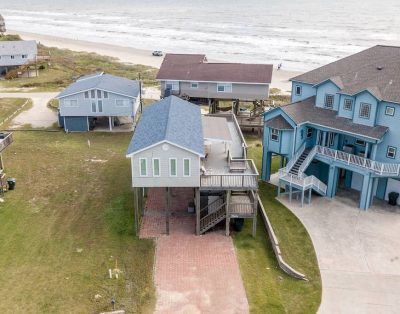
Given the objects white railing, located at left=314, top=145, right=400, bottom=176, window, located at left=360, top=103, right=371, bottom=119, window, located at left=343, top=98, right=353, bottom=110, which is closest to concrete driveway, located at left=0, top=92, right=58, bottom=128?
white railing, located at left=314, top=145, right=400, bottom=176

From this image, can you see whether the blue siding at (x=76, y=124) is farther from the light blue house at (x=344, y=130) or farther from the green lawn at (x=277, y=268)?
the green lawn at (x=277, y=268)

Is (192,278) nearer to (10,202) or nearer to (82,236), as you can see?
(82,236)

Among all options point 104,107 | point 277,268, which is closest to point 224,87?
point 104,107

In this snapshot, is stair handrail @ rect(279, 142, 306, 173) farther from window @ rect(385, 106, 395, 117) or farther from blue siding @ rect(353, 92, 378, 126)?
window @ rect(385, 106, 395, 117)

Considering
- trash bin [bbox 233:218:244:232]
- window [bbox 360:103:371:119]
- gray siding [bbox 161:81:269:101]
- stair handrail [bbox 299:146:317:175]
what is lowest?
trash bin [bbox 233:218:244:232]

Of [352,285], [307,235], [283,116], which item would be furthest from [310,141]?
[352,285]

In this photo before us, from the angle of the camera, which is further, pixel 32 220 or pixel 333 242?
pixel 32 220

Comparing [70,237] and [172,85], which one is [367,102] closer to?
[70,237]
